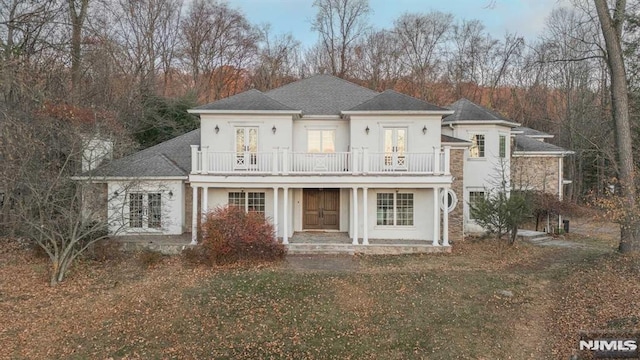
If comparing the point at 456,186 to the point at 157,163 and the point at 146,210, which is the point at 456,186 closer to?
the point at 157,163

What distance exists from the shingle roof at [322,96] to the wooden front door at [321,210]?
12.1 feet

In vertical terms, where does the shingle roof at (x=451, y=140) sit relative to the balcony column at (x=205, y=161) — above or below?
above

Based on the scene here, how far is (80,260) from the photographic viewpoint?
43.4ft

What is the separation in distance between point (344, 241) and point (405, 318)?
6.44 meters

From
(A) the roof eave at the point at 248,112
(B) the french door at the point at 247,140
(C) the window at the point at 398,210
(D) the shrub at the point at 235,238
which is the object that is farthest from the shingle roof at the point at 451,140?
(D) the shrub at the point at 235,238

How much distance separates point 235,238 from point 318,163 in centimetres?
462

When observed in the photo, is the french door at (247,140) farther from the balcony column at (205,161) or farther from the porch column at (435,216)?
the porch column at (435,216)

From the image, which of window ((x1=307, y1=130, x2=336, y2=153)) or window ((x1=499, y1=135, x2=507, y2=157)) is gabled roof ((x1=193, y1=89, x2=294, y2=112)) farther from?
window ((x1=499, y1=135, x2=507, y2=157))

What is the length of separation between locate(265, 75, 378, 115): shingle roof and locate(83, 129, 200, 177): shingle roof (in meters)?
5.02

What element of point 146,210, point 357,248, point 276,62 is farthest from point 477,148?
point 276,62

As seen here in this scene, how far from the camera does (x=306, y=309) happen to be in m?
9.77

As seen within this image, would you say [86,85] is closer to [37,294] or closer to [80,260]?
[80,260]

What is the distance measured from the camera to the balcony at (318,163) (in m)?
15.3

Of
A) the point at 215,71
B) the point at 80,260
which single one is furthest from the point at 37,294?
the point at 215,71
